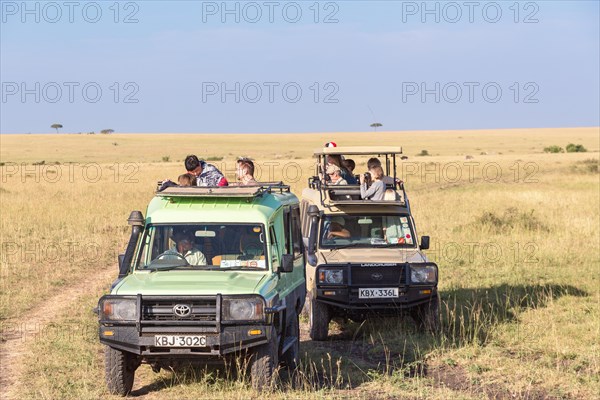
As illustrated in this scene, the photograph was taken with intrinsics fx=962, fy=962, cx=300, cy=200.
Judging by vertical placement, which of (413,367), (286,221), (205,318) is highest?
(286,221)

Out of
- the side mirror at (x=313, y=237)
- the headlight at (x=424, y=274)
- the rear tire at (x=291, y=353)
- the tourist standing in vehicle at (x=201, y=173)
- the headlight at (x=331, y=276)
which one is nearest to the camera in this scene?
the rear tire at (x=291, y=353)

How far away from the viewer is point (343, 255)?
1095 centimetres

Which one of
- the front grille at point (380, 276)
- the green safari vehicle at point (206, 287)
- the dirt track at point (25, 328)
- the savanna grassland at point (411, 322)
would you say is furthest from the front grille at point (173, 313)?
the front grille at point (380, 276)

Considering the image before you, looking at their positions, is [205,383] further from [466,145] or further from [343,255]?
[466,145]

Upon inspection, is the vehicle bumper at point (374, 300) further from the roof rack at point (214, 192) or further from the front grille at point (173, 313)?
the front grille at point (173, 313)

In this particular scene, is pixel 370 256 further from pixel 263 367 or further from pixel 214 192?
pixel 263 367

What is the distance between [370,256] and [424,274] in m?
0.76

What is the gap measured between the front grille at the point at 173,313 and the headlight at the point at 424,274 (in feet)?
11.2

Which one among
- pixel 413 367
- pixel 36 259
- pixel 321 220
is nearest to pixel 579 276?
pixel 321 220

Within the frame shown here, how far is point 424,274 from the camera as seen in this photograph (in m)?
10.3

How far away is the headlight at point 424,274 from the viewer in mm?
10281

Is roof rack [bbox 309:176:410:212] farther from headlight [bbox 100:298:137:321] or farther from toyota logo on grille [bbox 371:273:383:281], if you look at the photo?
headlight [bbox 100:298:137:321]

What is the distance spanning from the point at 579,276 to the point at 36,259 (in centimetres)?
915

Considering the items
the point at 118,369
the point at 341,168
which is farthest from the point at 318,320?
the point at 341,168
